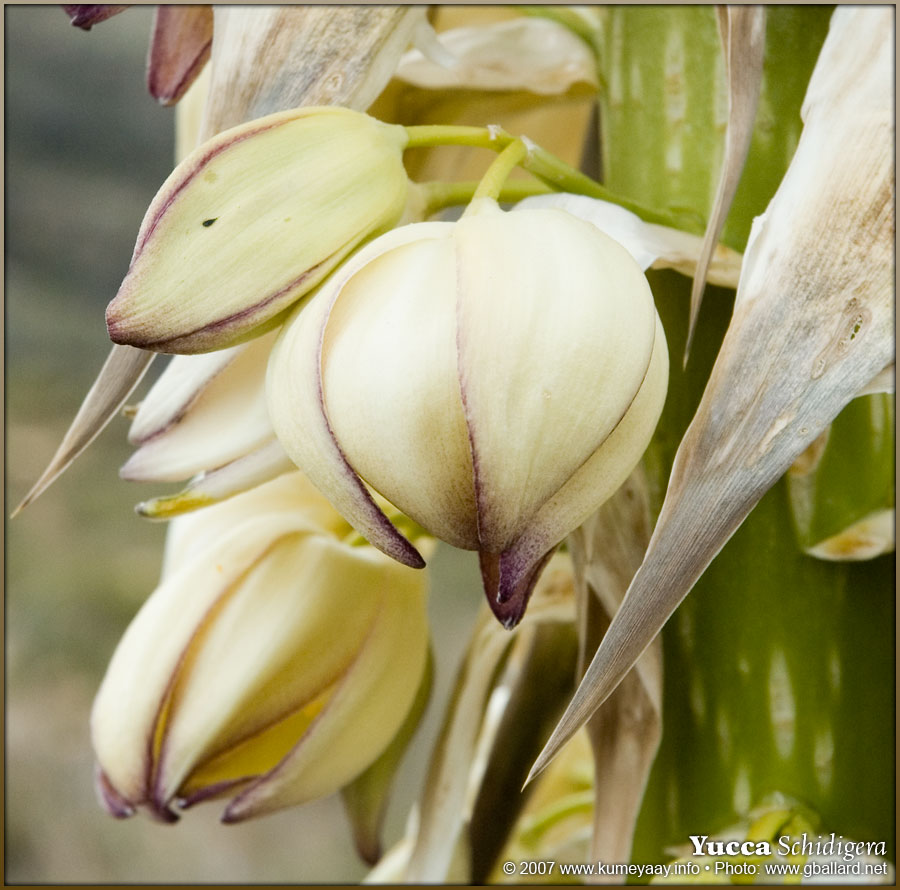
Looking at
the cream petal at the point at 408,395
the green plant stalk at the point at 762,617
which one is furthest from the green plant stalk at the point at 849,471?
the cream petal at the point at 408,395

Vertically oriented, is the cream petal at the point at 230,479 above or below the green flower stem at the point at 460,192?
below

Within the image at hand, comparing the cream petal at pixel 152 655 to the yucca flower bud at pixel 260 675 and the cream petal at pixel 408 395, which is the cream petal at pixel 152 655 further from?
the cream petal at pixel 408 395

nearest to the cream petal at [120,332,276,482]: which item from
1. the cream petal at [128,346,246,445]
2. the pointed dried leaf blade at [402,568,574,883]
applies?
the cream petal at [128,346,246,445]

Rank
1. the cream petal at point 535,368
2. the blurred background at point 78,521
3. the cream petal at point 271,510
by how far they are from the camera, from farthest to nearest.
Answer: the blurred background at point 78,521, the cream petal at point 271,510, the cream petal at point 535,368

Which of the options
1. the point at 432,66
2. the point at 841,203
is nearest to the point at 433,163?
the point at 432,66

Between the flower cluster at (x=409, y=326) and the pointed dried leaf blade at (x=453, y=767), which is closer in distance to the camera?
the flower cluster at (x=409, y=326)

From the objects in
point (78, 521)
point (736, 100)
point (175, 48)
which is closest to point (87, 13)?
point (175, 48)

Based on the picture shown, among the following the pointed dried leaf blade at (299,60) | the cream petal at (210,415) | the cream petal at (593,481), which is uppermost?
the pointed dried leaf blade at (299,60)

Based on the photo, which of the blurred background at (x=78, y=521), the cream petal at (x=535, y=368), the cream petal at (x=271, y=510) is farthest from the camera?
the blurred background at (x=78, y=521)
